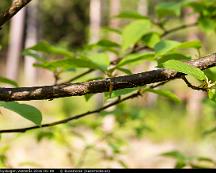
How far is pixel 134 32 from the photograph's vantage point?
185 cm

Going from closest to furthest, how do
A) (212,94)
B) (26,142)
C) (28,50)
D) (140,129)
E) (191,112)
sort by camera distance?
1. (212,94)
2. (28,50)
3. (140,129)
4. (26,142)
5. (191,112)

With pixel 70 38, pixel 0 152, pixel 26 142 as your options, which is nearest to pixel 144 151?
pixel 26 142

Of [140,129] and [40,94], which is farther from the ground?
[140,129]

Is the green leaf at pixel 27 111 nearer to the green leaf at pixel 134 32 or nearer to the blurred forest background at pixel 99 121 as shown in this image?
the blurred forest background at pixel 99 121

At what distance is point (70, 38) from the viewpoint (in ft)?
123

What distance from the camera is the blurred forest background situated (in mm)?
2996

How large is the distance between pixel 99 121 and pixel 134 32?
1.84 metres

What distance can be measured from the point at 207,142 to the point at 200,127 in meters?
4.22

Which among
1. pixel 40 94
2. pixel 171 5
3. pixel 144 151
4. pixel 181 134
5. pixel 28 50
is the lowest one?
pixel 40 94

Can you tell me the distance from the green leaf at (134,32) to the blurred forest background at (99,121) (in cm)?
25

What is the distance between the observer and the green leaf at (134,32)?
6.03 feet

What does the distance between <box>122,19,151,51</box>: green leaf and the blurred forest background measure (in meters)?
0.25

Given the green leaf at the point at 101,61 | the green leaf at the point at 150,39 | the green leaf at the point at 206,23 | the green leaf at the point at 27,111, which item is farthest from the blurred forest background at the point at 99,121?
the green leaf at the point at 27,111

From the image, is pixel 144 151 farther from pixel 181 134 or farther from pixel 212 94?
pixel 212 94
